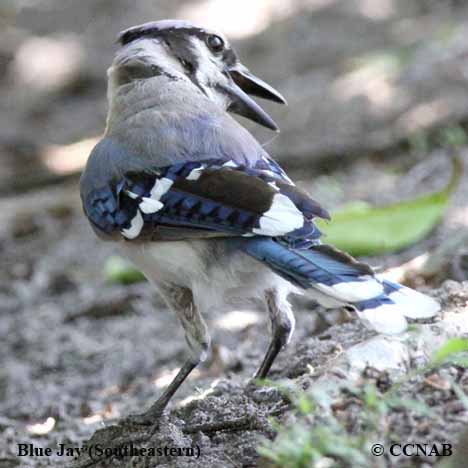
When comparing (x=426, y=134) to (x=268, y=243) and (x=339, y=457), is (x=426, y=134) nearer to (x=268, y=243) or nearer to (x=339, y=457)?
(x=268, y=243)

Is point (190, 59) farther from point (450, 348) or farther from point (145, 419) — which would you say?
point (450, 348)

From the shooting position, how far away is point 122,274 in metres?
5.92

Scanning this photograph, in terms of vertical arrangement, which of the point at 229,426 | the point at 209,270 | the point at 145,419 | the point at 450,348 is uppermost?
the point at 450,348

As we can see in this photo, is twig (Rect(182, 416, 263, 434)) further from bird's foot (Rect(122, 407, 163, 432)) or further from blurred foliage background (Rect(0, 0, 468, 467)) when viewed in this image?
bird's foot (Rect(122, 407, 163, 432))

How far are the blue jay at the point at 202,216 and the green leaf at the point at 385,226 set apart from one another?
4.25ft

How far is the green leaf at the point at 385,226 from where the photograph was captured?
522 centimetres

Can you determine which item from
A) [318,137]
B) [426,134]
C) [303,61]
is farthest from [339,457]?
[303,61]

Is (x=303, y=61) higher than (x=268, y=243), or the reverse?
(x=268, y=243)

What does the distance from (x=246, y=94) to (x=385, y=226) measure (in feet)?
3.84

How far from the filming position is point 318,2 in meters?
10.0

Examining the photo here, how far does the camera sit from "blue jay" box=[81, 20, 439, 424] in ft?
10.2

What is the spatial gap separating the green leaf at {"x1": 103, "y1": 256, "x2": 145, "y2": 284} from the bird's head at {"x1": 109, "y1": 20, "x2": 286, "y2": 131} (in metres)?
1.71

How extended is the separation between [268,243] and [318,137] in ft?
13.5

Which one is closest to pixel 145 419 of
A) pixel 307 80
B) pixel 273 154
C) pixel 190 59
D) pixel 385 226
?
pixel 190 59
